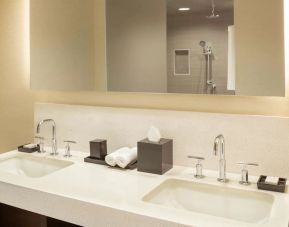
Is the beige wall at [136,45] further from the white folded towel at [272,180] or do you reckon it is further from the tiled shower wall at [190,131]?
the white folded towel at [272,180]

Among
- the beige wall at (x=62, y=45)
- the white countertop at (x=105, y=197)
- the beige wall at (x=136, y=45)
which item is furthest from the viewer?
the beige wall at (x=62, y=45)

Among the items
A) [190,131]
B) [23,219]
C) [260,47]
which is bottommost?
[23,219]

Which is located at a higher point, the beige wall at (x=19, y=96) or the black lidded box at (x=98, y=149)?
the beige wall at (x=19, y=96)

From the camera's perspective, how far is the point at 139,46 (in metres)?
1.88

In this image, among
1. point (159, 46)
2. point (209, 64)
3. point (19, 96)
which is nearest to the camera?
point (209, 64)

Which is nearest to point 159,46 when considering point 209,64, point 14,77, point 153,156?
point 209,64

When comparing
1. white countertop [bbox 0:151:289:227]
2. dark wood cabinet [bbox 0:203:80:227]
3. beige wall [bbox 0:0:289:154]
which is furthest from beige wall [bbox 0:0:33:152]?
white countertop [bbox 0:151:289:227]

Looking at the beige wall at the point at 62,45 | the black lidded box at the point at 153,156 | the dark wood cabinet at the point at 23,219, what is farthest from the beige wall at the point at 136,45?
the dark wood cabinet at the point at 23,219

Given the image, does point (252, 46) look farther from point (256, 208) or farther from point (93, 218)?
point (93, 218)

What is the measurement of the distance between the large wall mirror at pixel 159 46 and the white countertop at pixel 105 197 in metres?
0.47

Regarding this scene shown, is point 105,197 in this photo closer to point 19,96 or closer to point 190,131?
point 190,131

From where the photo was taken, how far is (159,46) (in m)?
1.81

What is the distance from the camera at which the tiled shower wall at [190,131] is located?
158 centimetres

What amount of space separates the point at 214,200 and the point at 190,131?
38 cm
